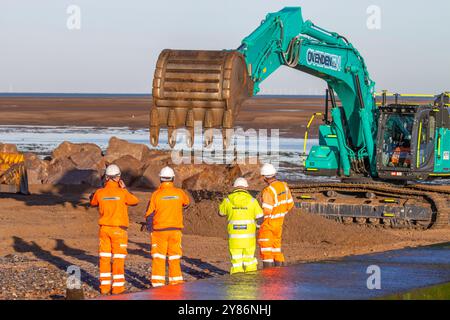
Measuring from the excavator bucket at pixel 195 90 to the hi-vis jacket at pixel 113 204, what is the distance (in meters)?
1.19

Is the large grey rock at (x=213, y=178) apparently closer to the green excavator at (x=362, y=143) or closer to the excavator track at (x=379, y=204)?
the green excavator at (x=362, y=143)

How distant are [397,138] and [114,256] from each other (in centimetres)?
989

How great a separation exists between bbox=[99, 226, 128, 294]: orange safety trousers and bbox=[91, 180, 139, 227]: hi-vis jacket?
9 centimetres

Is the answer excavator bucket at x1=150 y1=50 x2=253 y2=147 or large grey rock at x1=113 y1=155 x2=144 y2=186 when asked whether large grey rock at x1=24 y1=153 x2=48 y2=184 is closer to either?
large grey rock at x1=113 y1=155 x2=144 y2=186

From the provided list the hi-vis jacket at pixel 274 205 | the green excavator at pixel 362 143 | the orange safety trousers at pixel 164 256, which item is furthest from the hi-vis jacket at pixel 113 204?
the green excavator at pixel 362 143

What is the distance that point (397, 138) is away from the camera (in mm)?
22297

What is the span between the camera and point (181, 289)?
11.4m

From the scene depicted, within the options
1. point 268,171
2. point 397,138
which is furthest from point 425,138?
point 268,171

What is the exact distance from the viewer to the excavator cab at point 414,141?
71.0 feet

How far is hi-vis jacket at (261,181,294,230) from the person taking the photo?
14641 millimetres

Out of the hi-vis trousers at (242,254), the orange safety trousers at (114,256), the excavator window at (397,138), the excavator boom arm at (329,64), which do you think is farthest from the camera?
the excavator window at (397,138)

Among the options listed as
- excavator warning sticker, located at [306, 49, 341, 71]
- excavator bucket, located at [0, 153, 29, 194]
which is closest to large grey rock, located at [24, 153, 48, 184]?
excavator bucket, located at [0, 153, 29, 194]

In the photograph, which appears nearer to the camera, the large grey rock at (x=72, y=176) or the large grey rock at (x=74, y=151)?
the large grey rock at (x=72, y=176)
